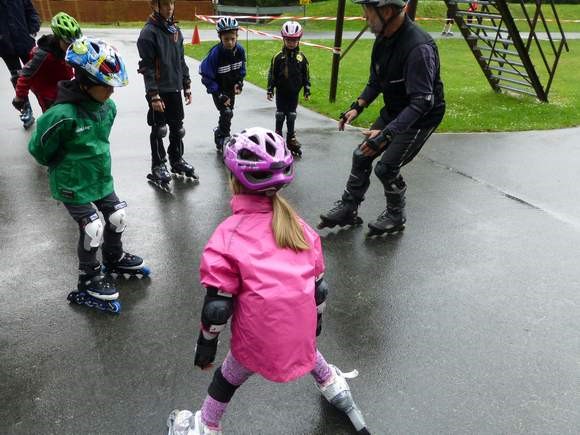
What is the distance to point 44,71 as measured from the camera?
17.5 feet

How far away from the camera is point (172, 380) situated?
3.08 metres

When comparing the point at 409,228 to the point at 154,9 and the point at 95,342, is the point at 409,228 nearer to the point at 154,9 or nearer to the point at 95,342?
the point at 95,342

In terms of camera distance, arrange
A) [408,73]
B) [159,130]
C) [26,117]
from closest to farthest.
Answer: [408,73] < [159,130] < [26,117]

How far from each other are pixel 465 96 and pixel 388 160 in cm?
802

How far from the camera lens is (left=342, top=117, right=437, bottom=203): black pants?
15.5 feet

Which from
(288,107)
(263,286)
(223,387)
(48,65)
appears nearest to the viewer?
(263,286)

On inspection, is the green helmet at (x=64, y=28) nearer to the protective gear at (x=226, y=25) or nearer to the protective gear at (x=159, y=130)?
the protective gear at (x=159, y=130)

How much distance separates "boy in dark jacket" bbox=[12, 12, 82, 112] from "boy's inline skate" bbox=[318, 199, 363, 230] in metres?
3.07

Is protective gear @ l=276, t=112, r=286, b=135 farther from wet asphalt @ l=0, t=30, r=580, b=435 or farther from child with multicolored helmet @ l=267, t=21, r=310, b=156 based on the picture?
wet asphalt @ l=0, t=30, r=580, b=435

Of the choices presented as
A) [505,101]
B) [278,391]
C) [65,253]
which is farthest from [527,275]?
[505,101]

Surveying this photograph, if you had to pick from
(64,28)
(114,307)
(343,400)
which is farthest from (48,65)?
(343,400)

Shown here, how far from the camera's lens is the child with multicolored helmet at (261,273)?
2.14 meters

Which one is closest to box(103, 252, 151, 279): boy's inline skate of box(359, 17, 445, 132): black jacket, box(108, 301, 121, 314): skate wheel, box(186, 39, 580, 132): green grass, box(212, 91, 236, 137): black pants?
box(108, 301, 121, 314): skate wheel

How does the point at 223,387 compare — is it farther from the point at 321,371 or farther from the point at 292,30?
the point at 292,30
